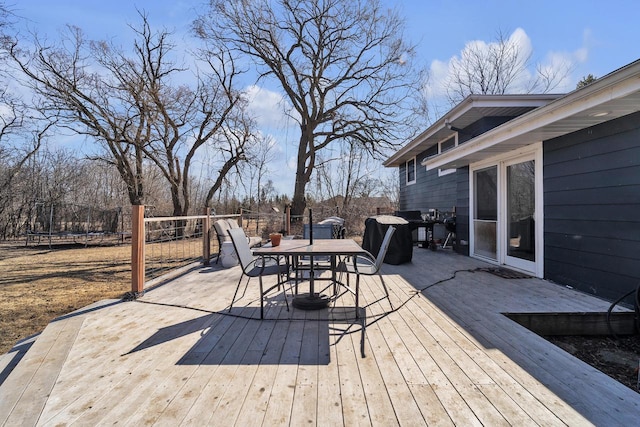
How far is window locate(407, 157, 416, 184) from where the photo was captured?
10.8 metres

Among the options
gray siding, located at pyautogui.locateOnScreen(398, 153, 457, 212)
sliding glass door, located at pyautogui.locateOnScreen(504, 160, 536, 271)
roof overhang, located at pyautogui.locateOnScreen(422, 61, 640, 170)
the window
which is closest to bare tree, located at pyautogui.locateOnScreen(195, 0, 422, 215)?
the window

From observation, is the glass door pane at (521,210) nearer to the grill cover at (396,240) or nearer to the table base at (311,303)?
the grill cover at (396,240)

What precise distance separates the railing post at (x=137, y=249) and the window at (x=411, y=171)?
28.5 feet

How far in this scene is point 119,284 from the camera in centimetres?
568

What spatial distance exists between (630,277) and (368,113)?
11.1 metres

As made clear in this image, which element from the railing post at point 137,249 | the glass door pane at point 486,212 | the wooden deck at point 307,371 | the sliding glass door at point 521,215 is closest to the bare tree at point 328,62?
the glass door pane at point 486,212

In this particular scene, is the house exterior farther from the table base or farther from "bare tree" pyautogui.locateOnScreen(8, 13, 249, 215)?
"bare tree" pyautogui.locateOnScreen(8, 13, 249, 215)

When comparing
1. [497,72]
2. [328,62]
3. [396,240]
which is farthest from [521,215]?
[497,72]

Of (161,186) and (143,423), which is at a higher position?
(161,186)

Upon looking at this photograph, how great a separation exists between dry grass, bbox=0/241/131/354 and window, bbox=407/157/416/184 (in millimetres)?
8539

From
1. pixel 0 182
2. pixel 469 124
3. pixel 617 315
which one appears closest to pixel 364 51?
pixel 469 124

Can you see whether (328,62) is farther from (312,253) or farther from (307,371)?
(307,371)

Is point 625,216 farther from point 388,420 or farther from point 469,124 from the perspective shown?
point 469,124

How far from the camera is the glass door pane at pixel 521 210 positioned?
474 cm
